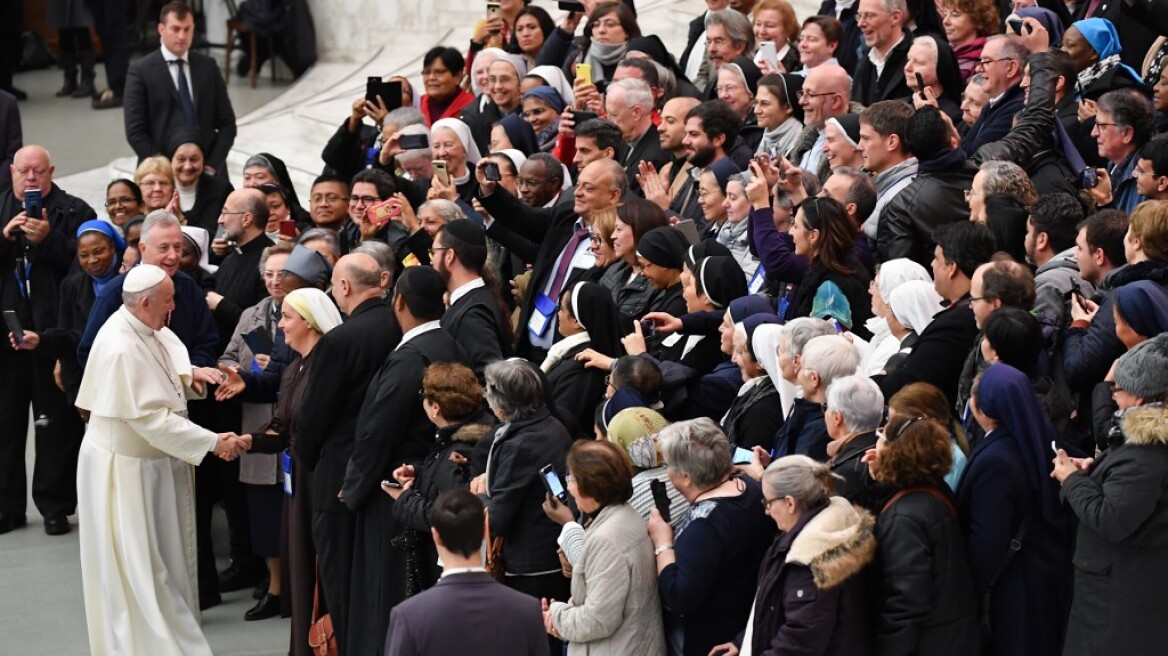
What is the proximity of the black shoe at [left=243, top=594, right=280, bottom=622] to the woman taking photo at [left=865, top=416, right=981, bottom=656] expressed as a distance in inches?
176

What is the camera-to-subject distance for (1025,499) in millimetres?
5621

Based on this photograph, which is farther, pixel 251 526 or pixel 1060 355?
pixel 251 526

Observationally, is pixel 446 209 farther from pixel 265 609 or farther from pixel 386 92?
pixel 386 92

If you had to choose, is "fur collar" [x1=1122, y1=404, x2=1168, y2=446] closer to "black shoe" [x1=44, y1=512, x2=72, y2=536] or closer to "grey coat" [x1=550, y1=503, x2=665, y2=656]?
"grey coat" [x1=550, y1=503, x2=665, y2=656]

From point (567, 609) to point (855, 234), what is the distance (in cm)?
217

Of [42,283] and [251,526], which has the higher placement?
[42,283]

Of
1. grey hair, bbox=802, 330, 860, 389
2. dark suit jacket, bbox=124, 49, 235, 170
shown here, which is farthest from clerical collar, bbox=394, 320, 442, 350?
dark suit jacket, bbox=124, 49, 235, 170

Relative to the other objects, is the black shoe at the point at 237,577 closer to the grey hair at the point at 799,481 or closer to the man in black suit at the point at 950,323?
the man in black suit at the point at 950,323

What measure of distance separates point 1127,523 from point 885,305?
155 centimetres

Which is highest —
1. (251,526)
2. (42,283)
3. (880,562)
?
(880,562)

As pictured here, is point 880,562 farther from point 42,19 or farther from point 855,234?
point 42,19

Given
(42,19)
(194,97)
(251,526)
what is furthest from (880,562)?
(42,19)

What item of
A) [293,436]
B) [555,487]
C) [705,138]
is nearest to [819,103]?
[705,138]

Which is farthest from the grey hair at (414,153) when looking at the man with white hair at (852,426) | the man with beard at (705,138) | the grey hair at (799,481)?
the grey hair at (799,481)
